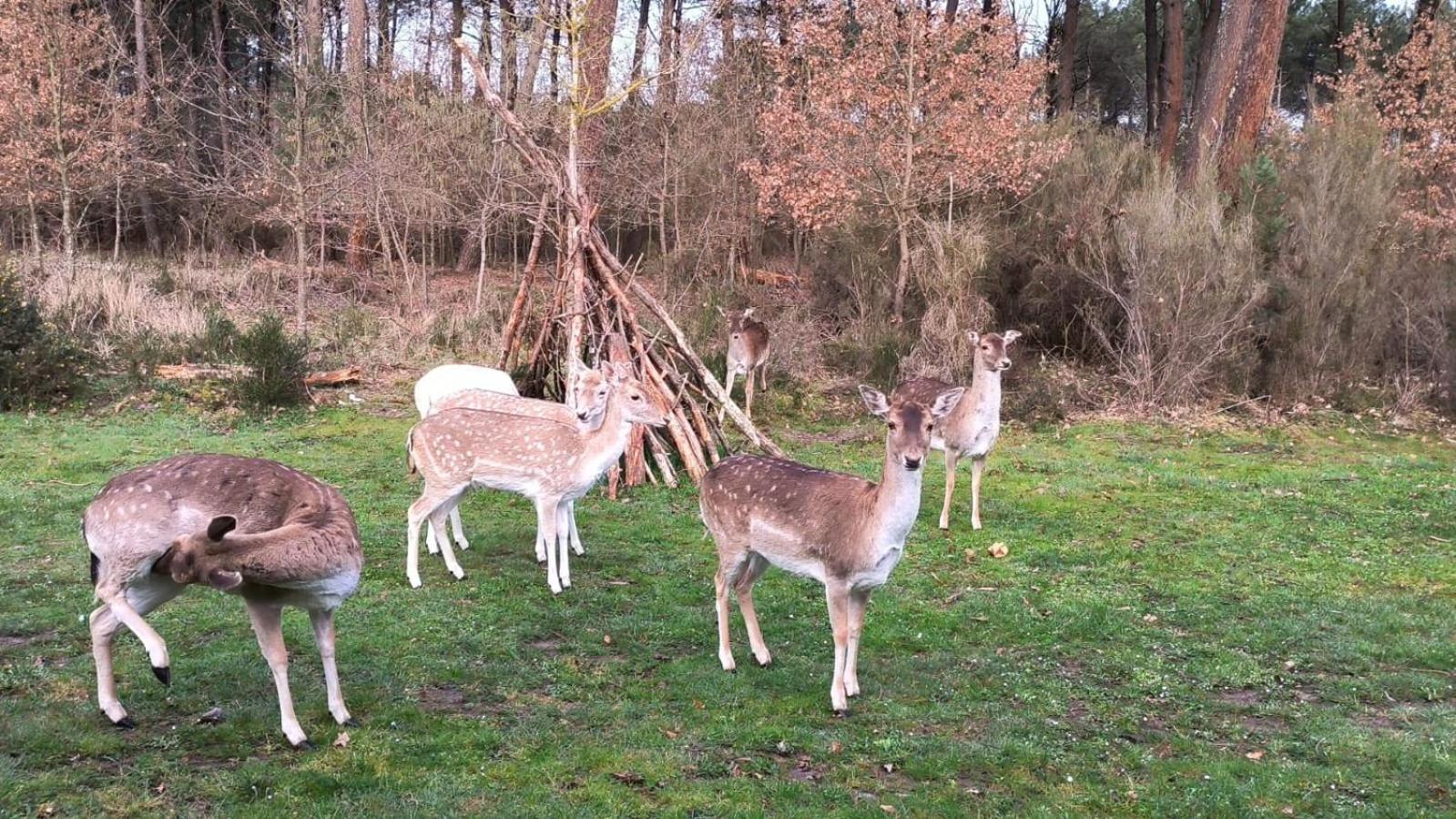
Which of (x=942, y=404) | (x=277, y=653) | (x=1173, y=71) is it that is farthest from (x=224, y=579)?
(x=1173, y=71)

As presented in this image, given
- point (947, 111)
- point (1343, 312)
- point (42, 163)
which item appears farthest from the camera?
point (42, 163)

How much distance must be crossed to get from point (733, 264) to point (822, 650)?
14.1 metres

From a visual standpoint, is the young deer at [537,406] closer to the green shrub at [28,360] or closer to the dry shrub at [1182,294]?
the green shrub at [28,360]

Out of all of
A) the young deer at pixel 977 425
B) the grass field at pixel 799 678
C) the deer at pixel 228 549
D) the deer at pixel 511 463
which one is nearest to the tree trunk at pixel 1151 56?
the young deer at pixel 977 425

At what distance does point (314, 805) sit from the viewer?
418 centimetres

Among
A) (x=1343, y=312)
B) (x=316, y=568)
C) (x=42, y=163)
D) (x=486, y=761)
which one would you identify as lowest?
(x=486, y=761)

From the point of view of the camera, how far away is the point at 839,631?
540 centimetres

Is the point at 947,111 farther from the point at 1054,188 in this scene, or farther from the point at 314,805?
the point at 314,805

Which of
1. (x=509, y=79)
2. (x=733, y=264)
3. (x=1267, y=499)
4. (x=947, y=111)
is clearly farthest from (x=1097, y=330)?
(x=509, y=79)

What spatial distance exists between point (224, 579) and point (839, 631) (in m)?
2.86

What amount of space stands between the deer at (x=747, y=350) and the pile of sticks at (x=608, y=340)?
7.35ft

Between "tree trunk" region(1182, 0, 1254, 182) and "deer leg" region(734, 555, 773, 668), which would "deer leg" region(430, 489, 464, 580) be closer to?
"deer leg" region(734, 555, 773, 668)

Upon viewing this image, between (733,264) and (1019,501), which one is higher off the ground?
(733,264)

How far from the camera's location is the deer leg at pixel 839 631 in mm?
5340
